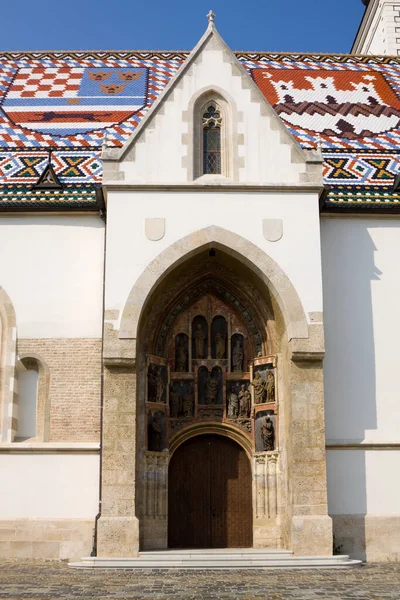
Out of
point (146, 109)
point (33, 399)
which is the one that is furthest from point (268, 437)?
point (146, 109)

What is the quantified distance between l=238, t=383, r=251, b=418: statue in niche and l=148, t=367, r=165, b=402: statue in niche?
1.61m

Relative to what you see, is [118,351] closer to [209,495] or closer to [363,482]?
Answer: [209,495]

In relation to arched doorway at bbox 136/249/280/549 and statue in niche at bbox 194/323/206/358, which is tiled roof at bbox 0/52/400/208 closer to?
arched doorway at bbox 136/249/280/549

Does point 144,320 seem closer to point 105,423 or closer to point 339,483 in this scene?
point 105,423

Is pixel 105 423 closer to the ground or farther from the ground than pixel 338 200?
closer to the ground

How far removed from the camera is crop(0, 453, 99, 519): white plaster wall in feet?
55.3

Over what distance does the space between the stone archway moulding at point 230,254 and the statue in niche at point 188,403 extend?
2.29 metres

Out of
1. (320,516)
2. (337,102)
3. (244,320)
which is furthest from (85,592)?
(337,102)

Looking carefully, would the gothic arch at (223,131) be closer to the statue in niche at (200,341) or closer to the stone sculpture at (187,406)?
the statue in niche at (200,341)

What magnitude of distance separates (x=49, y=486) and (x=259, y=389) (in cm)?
449

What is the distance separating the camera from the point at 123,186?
57.4 feet

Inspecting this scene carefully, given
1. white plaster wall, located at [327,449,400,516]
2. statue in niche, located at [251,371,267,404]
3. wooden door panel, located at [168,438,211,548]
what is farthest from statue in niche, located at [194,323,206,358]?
white plaster wall, located at [327,449,400,516]

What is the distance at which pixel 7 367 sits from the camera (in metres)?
17.6

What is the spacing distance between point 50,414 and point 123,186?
181 inches
